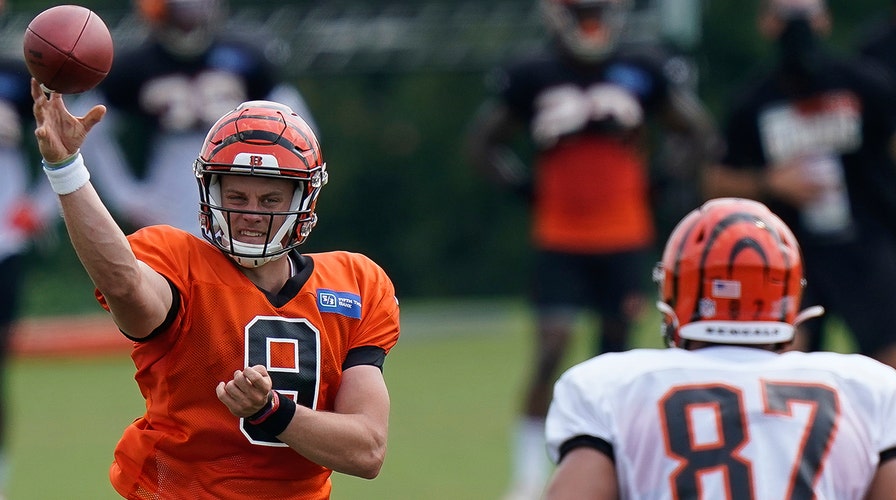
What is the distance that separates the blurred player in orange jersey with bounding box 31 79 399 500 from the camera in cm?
389

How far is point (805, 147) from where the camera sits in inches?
292

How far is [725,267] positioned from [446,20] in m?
13.7

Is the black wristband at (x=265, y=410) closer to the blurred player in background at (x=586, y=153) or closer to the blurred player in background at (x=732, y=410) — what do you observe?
the blurred player in background at (x=732, y=410)

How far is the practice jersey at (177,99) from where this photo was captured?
7.77 meters

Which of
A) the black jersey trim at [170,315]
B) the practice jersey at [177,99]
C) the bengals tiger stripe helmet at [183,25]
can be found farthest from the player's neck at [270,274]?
the bengals tiger stripe helmet at [183,25]

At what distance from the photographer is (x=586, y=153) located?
324 inches

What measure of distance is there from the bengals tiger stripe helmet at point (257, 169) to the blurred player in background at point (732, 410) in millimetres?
859

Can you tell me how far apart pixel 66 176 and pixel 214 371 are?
2.08ft

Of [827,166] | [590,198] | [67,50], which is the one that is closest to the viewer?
[67,50]

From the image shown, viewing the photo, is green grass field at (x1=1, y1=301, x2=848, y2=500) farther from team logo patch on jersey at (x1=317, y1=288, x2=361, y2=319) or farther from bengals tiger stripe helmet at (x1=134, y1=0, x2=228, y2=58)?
team logo patch on jersey at (x1=317, y1=288, x2=361, y2=319)

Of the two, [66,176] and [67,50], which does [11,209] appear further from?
[66,176]

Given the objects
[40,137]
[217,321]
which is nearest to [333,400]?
[217,321]

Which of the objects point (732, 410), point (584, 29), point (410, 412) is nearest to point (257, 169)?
point (732, 410)

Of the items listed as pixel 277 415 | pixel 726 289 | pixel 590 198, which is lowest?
pixel 277 415
